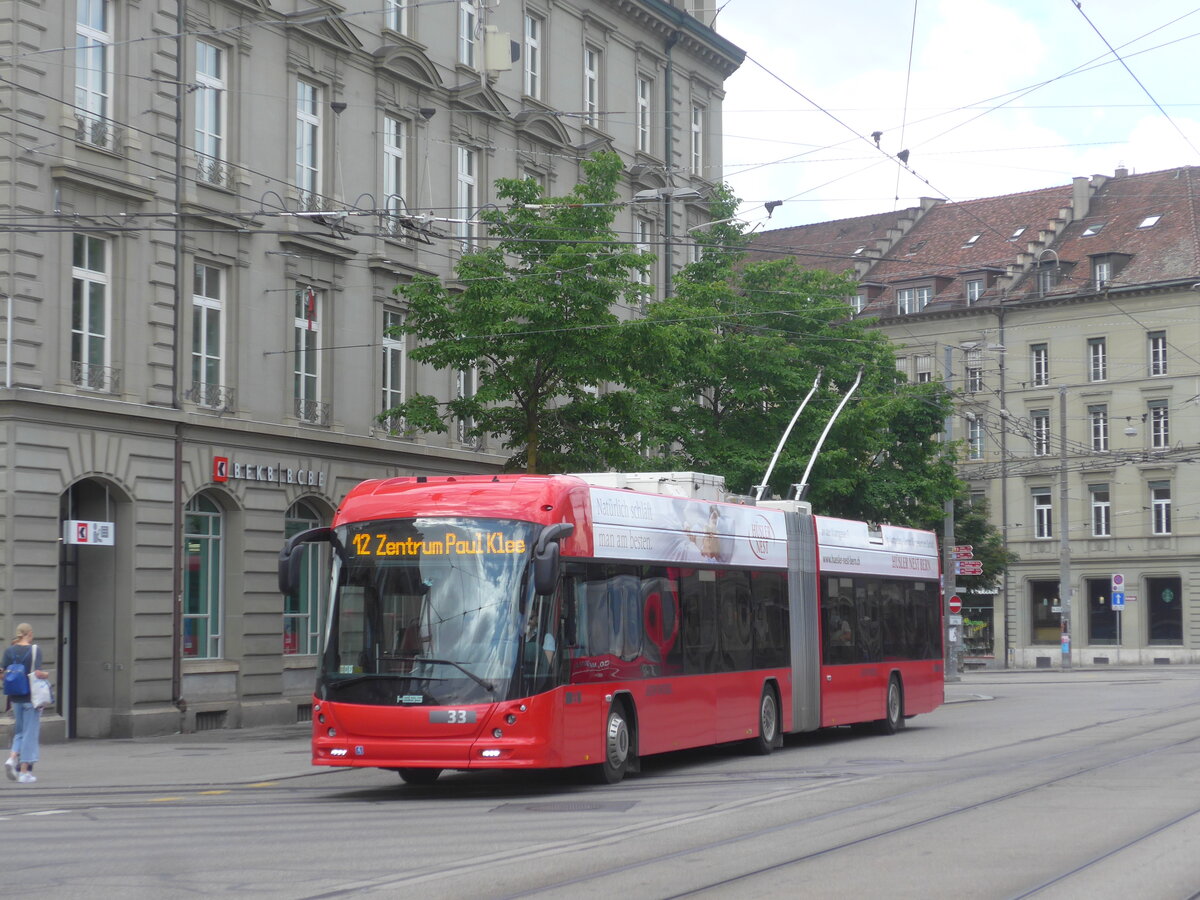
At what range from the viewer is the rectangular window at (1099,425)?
71625 millimetres

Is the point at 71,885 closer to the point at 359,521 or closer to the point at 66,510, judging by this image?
the point at 359,521

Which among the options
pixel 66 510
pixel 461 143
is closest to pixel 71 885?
pixel 66 510

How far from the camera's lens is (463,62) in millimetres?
35062

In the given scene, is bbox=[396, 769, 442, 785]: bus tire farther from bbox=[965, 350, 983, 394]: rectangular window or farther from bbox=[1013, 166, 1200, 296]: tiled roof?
bbox=[965, 350, 983, 394]: rectangular window

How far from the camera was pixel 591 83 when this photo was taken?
39875 millimetres

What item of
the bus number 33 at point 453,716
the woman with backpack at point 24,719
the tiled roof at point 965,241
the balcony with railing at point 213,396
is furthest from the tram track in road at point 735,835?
the tiled roof at point 965,241

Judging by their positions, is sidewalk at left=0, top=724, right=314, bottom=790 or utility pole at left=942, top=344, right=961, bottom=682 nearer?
sidewalk at left=0, top=724, right=314, bottom=790

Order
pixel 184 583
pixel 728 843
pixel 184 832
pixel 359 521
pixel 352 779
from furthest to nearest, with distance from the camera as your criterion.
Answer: pixel 184 583, pixel 352 779, pixel 359 521, pixel 184 832, pixel 728 843

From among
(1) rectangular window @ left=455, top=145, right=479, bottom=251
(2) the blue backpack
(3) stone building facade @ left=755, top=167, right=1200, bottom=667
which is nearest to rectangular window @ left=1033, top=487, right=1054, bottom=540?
(3) stone building facade @ left=755, top=167, right=1200, bottom=667

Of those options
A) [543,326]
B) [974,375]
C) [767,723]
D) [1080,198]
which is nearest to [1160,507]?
[974,375]

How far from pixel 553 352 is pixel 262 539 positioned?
5.97 meters

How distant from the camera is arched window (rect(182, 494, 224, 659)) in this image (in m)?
27.8

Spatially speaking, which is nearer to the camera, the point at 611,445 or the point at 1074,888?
the point at 1074,888

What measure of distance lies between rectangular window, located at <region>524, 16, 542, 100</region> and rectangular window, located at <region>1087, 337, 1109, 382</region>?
131 feet
